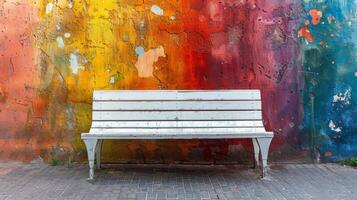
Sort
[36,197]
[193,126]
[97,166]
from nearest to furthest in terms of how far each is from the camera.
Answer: [36,197], [193,126], [97,166]

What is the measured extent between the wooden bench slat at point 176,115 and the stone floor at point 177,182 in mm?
761

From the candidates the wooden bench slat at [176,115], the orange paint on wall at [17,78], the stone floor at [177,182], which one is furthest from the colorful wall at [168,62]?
the wooden bench slat at [176,115]

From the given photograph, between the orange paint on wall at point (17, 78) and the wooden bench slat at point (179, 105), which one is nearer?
the wooden bench slat at point (179, 105)

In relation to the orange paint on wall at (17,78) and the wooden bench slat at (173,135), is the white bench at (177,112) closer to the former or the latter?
the wooden bench slat at (173,135)

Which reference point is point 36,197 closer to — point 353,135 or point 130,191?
point 130,191

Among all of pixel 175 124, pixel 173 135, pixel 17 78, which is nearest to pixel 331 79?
pixel 175 124

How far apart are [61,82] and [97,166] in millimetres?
1306

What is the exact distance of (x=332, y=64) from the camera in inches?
254

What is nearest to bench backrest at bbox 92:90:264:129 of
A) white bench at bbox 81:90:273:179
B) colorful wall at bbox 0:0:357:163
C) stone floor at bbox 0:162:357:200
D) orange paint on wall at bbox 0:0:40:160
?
white bench at bbox 81:90:273:179

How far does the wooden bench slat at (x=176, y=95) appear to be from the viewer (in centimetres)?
590

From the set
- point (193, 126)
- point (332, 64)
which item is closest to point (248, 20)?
point (332, 64)

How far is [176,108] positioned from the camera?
589cm

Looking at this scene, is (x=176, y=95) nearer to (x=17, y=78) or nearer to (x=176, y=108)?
(x=176, y=108)

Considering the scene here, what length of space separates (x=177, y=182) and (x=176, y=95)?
113 cm
